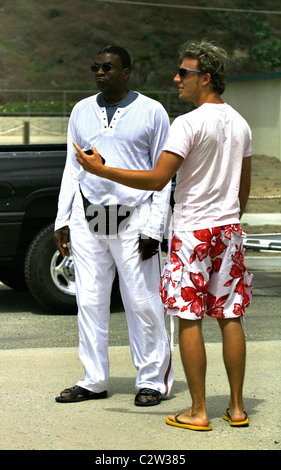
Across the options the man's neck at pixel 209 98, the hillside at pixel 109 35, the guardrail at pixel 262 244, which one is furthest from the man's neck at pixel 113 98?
the hillside at pixel 109 35

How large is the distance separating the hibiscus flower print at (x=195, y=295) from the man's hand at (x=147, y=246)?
55cm

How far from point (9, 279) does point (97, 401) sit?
372cm

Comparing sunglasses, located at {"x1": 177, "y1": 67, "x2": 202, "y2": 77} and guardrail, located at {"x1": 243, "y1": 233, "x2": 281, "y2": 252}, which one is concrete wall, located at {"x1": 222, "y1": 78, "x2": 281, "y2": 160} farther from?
sunglasses, located at {"x1": 177, "y1": 67, "x2": 202, "y2": 77}

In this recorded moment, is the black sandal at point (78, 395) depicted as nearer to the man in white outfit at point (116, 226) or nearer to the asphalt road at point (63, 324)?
the man in white outfit at point (116, 226)

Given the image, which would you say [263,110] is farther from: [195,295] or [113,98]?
[195,295]

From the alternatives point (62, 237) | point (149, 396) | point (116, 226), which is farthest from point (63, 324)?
point (116, 226)

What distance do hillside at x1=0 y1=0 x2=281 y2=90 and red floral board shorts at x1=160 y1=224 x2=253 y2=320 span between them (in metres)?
56.1

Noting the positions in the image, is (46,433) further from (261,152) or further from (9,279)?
(261,152)

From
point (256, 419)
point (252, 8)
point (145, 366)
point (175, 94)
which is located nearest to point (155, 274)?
point (145, 366)

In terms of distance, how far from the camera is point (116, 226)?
15.6ft

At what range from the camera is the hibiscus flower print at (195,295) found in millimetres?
4242

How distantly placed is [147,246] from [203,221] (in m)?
0.56

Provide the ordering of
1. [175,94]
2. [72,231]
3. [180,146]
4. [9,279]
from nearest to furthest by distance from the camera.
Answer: [180,146] < [72,231] < [9,279] < [175,94]

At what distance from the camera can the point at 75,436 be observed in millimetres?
4234
